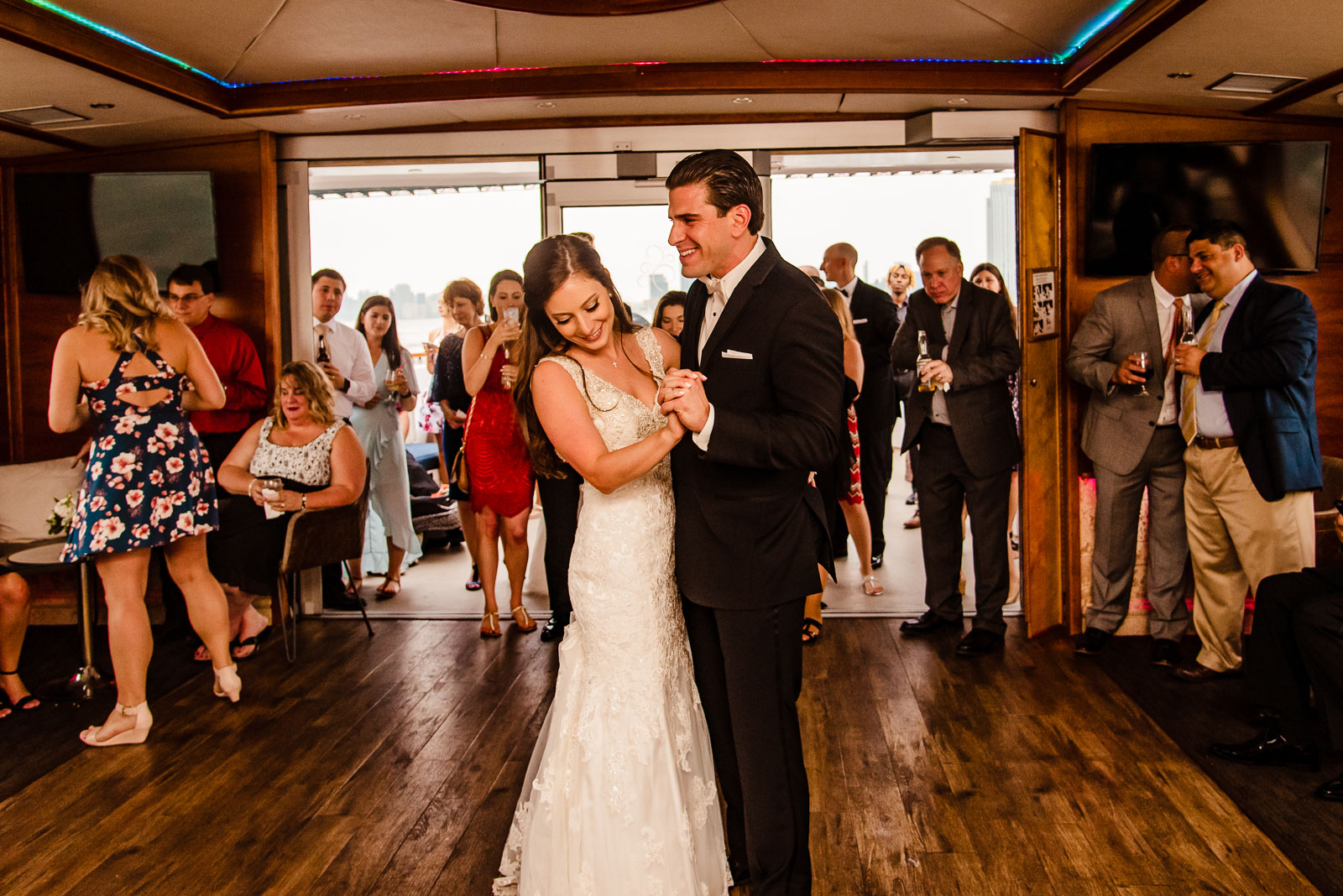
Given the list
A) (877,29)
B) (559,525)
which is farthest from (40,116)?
(877,29)

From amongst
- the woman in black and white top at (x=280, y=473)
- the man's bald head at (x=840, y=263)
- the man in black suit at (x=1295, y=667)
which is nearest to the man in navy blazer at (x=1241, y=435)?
the man in black suit at (x=1295, y=667)

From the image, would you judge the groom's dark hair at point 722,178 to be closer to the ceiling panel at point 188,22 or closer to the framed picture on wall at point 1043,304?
the ceiling panel at point 188,22

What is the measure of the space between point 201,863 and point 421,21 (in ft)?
9.86

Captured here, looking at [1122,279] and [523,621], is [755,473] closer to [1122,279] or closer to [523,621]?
[523,621]

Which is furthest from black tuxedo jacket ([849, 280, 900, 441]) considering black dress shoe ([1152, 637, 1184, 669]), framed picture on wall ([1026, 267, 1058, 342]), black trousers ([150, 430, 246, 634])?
black trousers ([150, 430, 246, 634])

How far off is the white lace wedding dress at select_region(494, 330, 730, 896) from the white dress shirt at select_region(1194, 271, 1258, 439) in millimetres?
2714

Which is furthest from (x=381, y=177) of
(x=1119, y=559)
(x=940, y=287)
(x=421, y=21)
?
(x=1119, y=559)

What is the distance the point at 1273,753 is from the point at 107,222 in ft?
18.9

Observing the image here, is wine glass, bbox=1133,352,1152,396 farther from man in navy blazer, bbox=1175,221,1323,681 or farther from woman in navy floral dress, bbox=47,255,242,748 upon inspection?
woman in navy floral dress, bbox=47,255,242,748

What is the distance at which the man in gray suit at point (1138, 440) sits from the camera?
4.24 m

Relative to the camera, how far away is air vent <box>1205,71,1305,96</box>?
13.3 feet

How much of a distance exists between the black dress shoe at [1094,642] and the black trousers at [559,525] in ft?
7.68

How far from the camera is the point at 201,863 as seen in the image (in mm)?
2713

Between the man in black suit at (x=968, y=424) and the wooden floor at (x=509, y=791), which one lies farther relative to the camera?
the man in black suit at (x=968, y=424)
